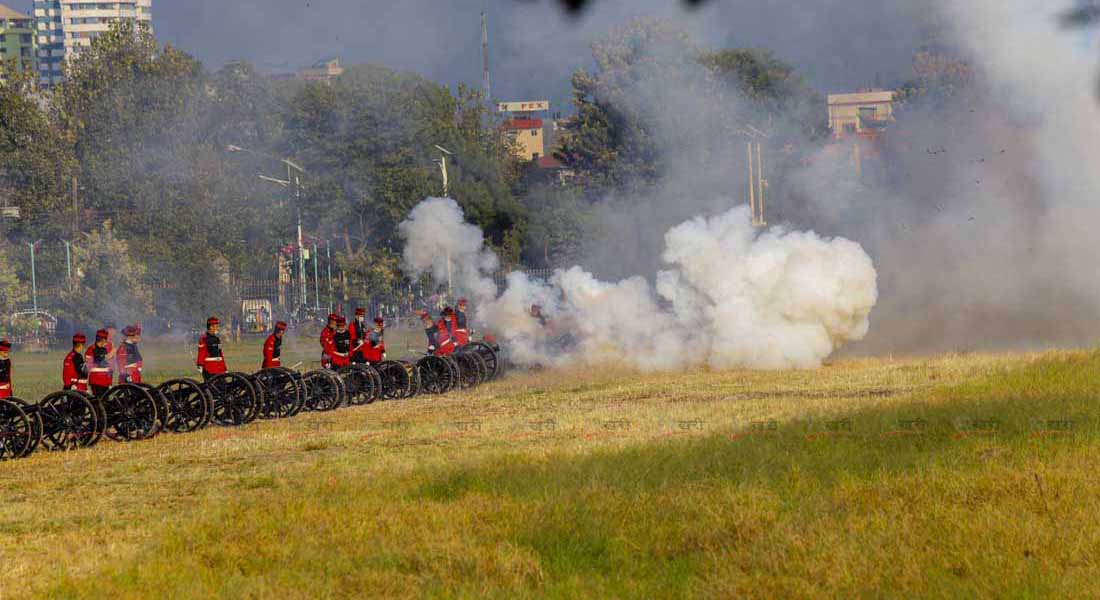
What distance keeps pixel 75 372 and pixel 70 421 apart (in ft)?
3.56

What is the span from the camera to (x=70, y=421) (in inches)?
738

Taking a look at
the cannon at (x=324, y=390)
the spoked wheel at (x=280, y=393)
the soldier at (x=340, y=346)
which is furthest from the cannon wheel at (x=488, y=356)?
the spoked wheel at (x=280, y=393)

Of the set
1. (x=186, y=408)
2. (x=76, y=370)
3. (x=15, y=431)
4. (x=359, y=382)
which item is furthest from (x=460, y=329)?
(x=15, y=431)

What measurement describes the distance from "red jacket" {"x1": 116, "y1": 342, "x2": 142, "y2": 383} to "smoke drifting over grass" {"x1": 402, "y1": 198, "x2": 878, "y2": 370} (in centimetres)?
1044

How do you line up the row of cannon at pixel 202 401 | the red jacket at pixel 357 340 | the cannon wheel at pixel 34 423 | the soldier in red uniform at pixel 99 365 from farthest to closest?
the red jacket at pixel 357 340 < the soldier in red uniform at pixel 99 365 < the row of cannon at pixel 202 401 < the cannon wheel at pixel 34 423

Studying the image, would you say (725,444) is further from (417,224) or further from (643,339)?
(417,224)

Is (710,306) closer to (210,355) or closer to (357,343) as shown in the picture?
(357,343)

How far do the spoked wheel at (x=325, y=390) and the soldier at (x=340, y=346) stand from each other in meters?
2.08

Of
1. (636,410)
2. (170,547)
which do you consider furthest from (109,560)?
(636,410)

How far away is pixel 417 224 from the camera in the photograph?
33406 mm

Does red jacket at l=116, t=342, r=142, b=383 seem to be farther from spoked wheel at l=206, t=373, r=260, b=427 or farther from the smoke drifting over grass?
the smoke drifting over grass

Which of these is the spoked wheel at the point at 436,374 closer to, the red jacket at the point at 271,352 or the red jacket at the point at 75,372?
the red jacket at the point at 271,352

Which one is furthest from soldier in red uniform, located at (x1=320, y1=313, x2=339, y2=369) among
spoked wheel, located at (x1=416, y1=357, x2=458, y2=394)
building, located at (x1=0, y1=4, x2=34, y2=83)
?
building, located at (x1=0, y1=4, x2=34, y2=83)

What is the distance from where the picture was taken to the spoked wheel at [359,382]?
24.9 meters
